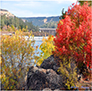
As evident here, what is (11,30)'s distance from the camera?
809cm

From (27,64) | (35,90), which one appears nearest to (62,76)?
(35,90)

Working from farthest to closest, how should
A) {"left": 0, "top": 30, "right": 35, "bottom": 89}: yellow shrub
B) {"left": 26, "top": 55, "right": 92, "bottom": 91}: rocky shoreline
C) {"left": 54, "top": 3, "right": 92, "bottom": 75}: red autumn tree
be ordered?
{"left": 0, "top": 30, "right": 35, "bottom": 89}: yellow shrub → {"left": 26, "top": 55, "right": 92, "bottom": 91}: rocky shoreline → {"left": 54, "top": 3, "right": 92, "bottom": 75}: red autumn tree

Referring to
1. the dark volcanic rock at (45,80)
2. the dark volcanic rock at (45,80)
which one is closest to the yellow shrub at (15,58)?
the dark volcanic rock at (45,80)

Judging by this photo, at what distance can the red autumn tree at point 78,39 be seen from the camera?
19.7 ft

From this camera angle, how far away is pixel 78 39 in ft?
20.1

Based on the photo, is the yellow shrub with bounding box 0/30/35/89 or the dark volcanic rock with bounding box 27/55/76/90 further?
the yellow shrub with bounding box 0/30/35/89

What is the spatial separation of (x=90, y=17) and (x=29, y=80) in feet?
14.9

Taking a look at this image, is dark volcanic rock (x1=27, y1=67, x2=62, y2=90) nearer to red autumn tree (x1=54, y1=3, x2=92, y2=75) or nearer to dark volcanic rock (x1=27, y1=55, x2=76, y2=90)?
dark volcanic rock (x1=27, y1=55, x2=76, y2=90)

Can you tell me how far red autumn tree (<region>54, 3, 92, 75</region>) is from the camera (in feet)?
19.7

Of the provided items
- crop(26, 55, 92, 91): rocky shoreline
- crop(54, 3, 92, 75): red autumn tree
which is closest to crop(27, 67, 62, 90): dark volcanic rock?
crop(26, 55, 92, 91): rocky shoreline

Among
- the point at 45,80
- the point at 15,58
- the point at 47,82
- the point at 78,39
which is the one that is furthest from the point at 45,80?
the point at 78,39

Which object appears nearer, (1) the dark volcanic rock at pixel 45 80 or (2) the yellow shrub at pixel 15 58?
(1) the dark volcanic rock at pixel 45 80

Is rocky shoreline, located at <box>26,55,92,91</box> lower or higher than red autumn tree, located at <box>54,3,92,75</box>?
lower

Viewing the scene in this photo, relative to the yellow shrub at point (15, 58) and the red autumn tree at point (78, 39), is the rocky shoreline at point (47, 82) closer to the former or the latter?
the red autumn tree at point (78, 39)
